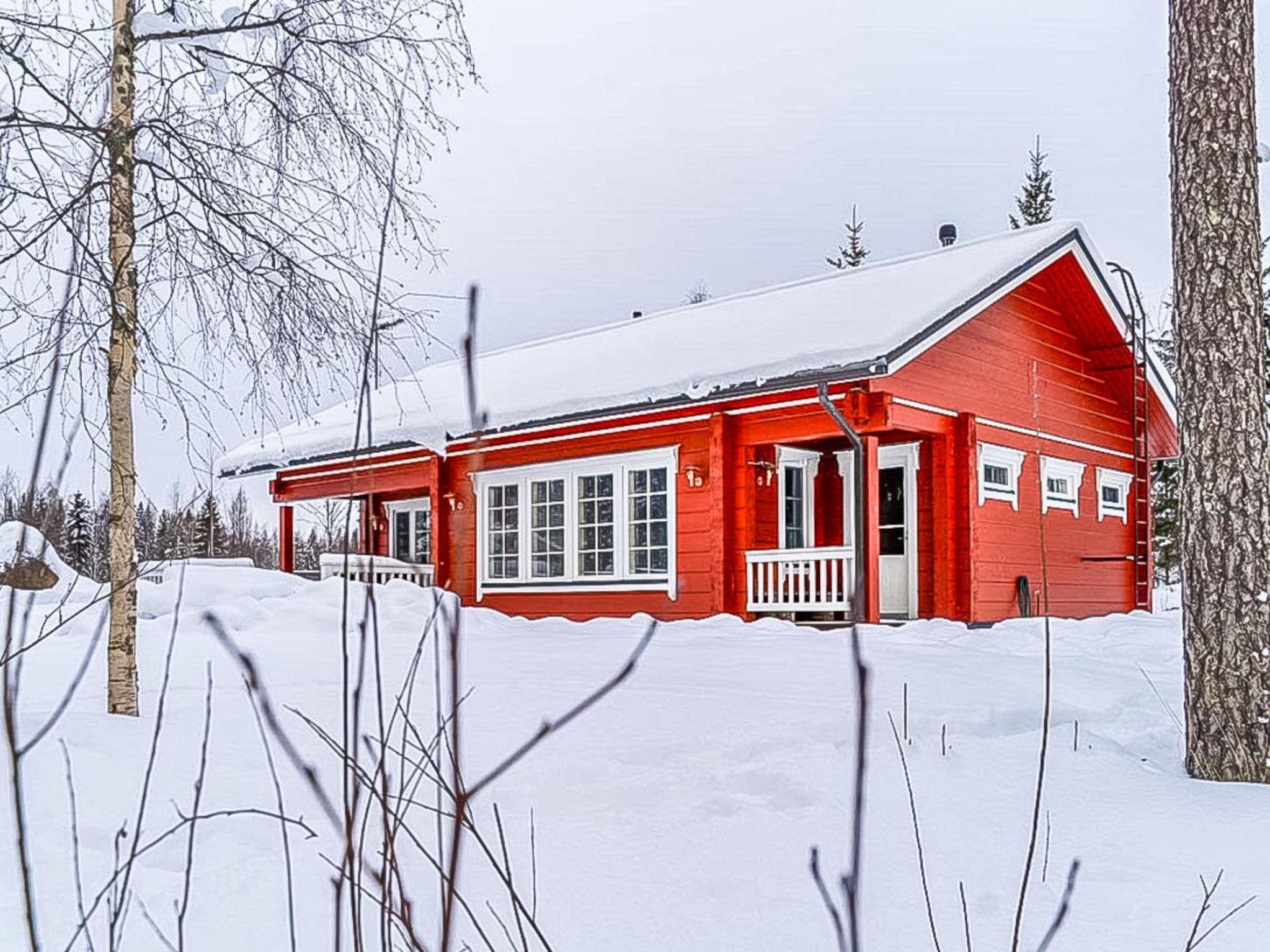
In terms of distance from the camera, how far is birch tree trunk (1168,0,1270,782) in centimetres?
373

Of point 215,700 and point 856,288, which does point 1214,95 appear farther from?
point 856,288

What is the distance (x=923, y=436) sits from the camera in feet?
33.2

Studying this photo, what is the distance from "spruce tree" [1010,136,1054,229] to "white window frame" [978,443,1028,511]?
54.2 ft

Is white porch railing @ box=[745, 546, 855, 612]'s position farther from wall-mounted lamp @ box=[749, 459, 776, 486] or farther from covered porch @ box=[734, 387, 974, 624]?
wall-mounted lamp @ box=[749, 459, 776, 486]

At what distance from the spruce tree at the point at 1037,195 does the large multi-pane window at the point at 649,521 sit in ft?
59.5

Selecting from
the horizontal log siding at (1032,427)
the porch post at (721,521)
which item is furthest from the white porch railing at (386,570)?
the horizontal log siding at (1032,427)

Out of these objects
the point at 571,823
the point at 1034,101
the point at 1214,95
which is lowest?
the point at 571,823

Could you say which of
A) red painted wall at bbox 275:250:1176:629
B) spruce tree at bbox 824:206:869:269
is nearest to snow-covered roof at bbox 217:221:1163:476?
red painted wall at bbox 275:250:1176:629

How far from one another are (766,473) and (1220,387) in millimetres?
6321

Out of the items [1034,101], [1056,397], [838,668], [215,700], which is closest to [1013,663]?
[838,668]

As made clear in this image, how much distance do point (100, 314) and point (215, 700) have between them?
1670mm

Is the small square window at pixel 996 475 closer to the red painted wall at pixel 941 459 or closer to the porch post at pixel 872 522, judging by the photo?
the red painted wall at pixel 941 459

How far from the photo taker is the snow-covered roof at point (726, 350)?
350 inches

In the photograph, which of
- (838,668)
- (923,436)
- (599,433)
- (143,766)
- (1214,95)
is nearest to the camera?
(143,766)
